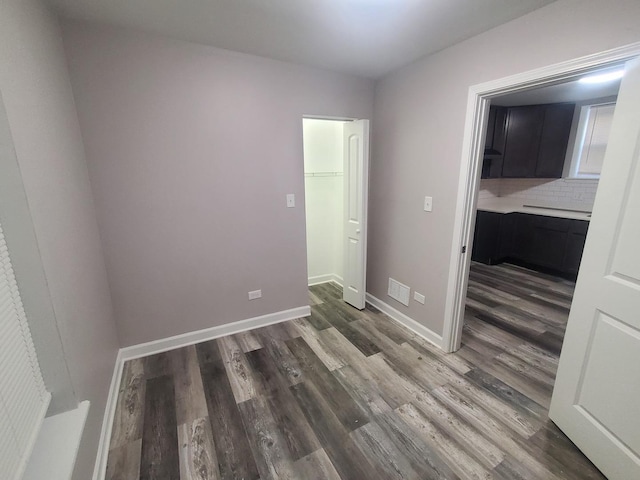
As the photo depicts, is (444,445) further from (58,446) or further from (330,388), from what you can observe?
(58,446)

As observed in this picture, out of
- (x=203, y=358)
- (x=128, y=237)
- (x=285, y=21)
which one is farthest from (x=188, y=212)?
(x=285, y=21)

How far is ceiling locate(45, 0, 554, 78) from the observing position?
1.57 m

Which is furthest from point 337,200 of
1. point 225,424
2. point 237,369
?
point 225,424

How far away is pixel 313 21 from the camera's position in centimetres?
175

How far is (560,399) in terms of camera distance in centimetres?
164

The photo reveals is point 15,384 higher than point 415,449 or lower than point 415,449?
higher

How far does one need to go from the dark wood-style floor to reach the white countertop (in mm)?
1814

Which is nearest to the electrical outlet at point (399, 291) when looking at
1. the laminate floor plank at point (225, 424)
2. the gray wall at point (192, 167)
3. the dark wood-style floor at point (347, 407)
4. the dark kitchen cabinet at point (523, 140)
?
the dark wood-style floor at point (347, 407)

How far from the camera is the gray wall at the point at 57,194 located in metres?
1.08

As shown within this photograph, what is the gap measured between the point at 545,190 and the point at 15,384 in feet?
19.4

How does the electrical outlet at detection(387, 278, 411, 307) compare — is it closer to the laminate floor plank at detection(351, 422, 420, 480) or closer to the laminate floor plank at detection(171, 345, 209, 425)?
the laminate floor plank at detection(351, 422, 420, 480)

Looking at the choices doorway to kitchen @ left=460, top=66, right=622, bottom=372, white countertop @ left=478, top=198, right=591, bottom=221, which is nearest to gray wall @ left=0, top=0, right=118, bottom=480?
doorway to kitchen @ left=460, top=66, right=622, bottom=372

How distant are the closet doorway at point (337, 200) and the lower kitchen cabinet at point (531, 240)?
8.10 ft

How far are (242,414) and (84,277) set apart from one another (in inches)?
49.9
